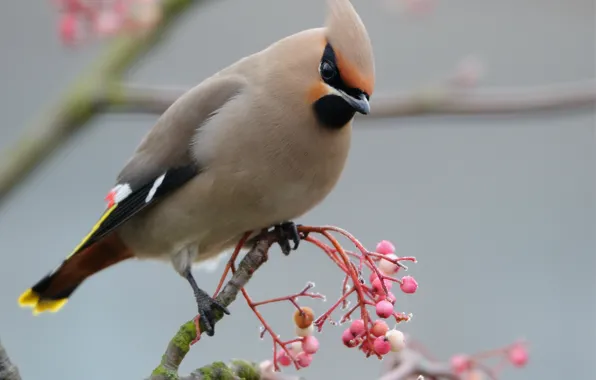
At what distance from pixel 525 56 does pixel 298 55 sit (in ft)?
12.9

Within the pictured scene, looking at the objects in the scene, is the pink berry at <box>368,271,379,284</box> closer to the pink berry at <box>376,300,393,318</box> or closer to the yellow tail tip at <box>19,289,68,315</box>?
the pink berry at <box>376,300,393,318</box>

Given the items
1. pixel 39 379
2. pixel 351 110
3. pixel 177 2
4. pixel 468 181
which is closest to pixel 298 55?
pixel 351 110

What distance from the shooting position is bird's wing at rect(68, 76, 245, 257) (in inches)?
105

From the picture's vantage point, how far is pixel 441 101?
10.0 ft

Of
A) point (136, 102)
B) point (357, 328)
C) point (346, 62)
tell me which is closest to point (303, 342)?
point (357, 328)

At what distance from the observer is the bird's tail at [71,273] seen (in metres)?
2.83

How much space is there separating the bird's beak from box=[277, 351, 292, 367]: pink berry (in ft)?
1.70

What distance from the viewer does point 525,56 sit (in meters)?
6.22

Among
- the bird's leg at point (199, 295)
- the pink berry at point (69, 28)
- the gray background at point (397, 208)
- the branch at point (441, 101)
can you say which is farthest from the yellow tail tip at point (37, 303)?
the gray background at point (397, 208)

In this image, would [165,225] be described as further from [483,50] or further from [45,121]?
[483,50]

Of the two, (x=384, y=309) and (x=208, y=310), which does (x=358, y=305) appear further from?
(x=208, y=310)

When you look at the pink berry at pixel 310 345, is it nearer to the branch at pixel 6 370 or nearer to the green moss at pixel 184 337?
the green moss at pixel 184 337

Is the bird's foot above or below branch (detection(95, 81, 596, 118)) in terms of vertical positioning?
below

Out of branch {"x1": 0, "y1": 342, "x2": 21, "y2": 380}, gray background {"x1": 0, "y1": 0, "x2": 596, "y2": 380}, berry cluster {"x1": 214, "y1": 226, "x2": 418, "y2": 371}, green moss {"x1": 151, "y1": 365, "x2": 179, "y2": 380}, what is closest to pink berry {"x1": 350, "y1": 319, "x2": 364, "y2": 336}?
berry cluster {"x1": 214, "y1": 226, "x2": 418, "y2": 371}
